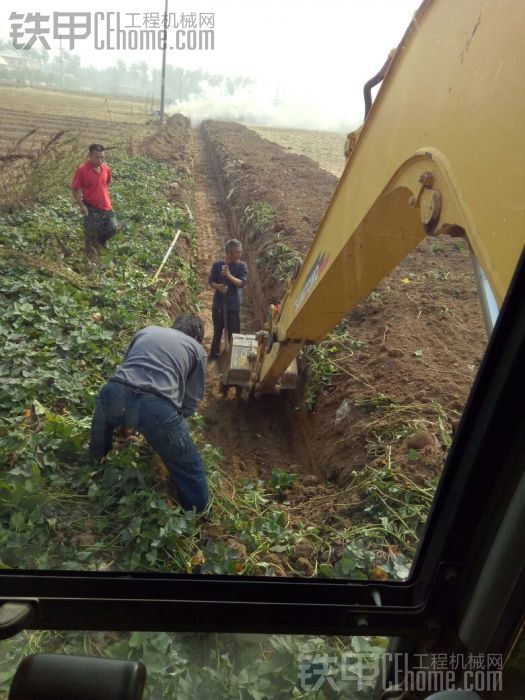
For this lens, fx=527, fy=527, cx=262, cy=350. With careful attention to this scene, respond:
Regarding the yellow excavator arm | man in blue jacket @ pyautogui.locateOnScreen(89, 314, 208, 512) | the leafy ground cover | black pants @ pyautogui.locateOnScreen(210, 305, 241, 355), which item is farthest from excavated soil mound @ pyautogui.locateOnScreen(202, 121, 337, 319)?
the yellow excavator arm

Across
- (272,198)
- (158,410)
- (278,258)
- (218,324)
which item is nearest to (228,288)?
(218,324)

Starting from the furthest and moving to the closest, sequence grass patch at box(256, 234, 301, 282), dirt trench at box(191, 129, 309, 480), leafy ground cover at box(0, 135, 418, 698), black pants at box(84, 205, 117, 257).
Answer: grass patch at box(256, 234, 301, 282)
black pants at box(84, 205, 117, 257)
dirt trench at box(191, 129, 309, 480)
leafy ground cover at box(0, 135, 418, 698)

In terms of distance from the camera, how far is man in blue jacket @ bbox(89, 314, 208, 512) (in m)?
3.10

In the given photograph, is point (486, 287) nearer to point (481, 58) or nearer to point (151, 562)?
point (481, 58)

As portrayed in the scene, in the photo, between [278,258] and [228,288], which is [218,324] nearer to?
[228,288]

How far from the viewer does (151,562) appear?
2057 millimetres

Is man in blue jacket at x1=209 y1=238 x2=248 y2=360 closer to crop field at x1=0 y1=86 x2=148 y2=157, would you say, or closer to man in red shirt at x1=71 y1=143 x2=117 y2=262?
man in red shirt at x1=71 y1=143 x2=117 y2=262

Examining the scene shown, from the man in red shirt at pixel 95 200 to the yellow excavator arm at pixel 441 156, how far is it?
3800 mm

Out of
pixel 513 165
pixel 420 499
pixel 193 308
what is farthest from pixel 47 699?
pixel 193 308

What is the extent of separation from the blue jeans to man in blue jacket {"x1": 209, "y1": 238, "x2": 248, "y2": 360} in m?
2.99

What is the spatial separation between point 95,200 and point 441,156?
5.12m

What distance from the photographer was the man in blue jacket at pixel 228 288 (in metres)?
6.04

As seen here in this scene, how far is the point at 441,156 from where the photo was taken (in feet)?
4.99

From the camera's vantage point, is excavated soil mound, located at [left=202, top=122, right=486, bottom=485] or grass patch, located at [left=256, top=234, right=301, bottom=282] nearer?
excavated soil mound, located at [left=202, top=122, right=486, bottom=485]
